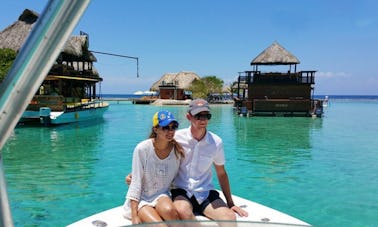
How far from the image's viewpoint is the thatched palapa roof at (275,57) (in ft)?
99.6

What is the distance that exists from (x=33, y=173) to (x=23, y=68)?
928 centimetres

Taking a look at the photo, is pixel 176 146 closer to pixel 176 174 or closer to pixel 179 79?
pixel 176 174

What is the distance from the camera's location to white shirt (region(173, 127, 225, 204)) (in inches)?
133

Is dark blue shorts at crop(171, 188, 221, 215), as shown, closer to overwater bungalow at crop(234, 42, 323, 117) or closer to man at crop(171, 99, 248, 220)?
man at crop(171, 99, 248, 220)

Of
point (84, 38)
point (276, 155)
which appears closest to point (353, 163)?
point (276, 155)

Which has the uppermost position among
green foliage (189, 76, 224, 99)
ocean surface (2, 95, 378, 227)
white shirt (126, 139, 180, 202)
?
green foliage (189, 76, 224, 99)

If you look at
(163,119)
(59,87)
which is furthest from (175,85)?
(163,119)

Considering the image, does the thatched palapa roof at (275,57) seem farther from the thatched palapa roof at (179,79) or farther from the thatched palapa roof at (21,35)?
the thatched palapa roof at (179,79)

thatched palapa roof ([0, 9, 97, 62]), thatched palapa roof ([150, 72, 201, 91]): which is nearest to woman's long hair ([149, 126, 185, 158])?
thatched palapa roof ([0, 9, 97, 62])

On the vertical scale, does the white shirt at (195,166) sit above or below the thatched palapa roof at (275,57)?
below

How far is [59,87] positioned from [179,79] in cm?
3882

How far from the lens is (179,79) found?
61375mm

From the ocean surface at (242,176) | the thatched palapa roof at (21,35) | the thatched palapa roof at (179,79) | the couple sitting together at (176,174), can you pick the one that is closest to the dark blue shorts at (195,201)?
the couple sitting together at (176,174)

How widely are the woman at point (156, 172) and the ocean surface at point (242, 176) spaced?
243cm
